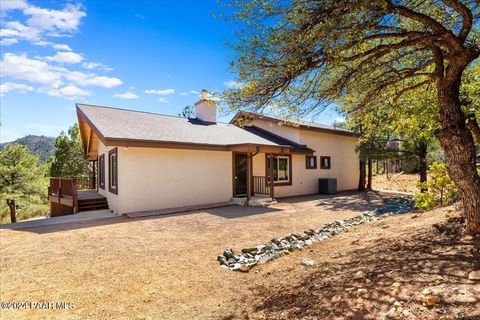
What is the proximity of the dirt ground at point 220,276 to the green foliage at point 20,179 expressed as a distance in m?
13.7

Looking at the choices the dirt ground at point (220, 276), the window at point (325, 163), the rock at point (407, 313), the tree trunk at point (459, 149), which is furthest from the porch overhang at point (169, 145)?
the rock at point (407, 313)

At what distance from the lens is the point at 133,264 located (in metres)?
4.71

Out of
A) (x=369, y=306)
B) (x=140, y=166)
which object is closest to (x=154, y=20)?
(x=140, y=166)

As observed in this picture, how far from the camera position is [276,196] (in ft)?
45.1

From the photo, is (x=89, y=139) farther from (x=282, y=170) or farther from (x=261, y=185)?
(x=282, y=170)

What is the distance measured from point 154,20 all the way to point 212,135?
5.36 metres

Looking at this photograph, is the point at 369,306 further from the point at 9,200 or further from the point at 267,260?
the point at 9,200

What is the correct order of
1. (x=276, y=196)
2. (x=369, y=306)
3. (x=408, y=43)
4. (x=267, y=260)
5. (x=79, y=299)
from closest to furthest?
(x=369, y=306) → (x=79, y=299) → (x=408, y=43) → (x=267, y=260) → (x=276, y=196)

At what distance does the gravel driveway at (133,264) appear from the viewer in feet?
10.9

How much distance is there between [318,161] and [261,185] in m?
4.46

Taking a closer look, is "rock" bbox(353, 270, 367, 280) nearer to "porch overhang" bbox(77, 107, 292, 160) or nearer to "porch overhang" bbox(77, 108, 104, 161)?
"porch overhang" bbox(77, 107, 292, 160)

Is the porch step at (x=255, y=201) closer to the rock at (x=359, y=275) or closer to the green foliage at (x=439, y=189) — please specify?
the green foliage at (x=439, y=189)

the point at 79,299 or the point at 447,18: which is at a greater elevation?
the point at 447,18

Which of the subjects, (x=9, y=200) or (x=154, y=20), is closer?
(x=154, y=20)
